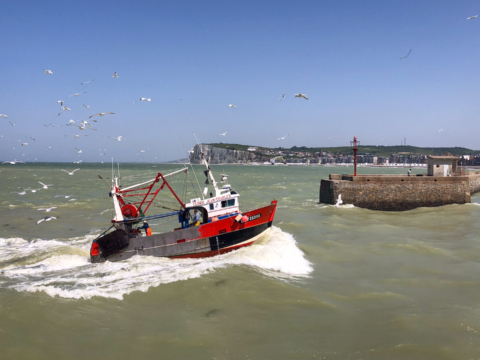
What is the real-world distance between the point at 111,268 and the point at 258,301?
658 centimetres

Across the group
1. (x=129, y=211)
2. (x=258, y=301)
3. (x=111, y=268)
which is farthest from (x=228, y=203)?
(x=258, y=301)

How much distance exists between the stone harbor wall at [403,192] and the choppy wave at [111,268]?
11.9 m

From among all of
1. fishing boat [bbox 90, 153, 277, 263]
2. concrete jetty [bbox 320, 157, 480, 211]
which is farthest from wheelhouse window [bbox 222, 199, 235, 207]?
concrete jetty [bbox 320, 157, 480, 211]

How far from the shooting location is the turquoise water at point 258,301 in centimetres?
728

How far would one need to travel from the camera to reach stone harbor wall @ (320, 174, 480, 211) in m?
26.2

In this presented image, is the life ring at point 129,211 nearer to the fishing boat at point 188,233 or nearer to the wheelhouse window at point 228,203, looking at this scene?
the fishing boat at point 188,233

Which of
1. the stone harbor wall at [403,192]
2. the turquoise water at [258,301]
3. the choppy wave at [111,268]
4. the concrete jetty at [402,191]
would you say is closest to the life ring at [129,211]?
the choppy wave at [111,268]

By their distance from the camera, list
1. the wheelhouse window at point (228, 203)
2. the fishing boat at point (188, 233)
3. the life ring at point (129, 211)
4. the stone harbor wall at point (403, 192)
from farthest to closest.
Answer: the stone harbor wall at point (403, 192) → the wheelhouse window at point (228, 203) → the life ring at point (129, 211) → the fishing boat at point (188, 233)

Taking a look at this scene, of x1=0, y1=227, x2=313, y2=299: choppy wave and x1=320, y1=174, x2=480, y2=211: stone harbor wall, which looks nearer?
x1=0, y1=227, x2=313, y2=299: choppy wave

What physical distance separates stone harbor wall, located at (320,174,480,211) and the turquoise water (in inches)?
324

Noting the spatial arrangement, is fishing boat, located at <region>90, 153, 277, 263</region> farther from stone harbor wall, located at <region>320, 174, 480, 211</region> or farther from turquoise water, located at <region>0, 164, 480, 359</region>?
stone harbor wall, located at <region>320, 174, 480, 211</region>

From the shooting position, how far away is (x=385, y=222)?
21859 mm

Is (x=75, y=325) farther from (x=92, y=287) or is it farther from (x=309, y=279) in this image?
(x=309, y=279)

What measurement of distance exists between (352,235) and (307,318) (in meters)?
10.5
